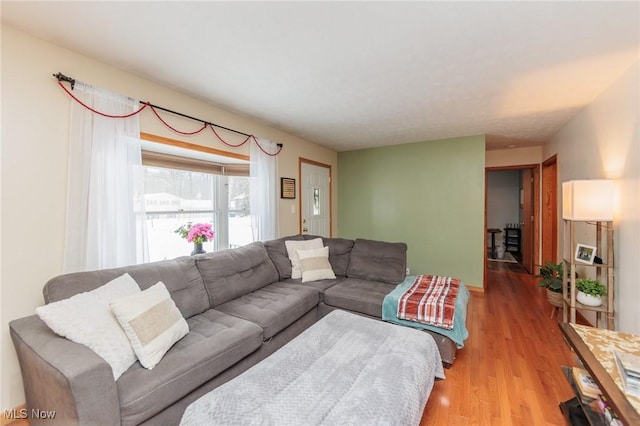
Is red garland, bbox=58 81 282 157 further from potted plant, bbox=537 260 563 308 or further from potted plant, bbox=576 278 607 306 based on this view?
potted plant, bbox=537 260 563 308

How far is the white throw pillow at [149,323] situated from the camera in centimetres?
149

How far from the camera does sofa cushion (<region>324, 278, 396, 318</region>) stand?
253 cm

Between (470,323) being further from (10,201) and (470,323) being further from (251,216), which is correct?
(10,201)

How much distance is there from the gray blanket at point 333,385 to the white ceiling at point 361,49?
199 cm

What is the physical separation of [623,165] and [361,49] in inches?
95.9

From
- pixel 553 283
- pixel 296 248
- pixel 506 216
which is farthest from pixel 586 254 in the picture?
pixel 506 216

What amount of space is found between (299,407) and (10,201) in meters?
2.12

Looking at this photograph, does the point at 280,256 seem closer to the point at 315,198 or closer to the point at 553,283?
the point at 315,198

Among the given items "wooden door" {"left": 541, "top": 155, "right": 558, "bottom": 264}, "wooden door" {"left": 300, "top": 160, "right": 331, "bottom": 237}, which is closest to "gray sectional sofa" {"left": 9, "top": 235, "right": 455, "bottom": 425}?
"wooden door" {"left": 300, "top": 160, "right": 331, "bottom": 237}

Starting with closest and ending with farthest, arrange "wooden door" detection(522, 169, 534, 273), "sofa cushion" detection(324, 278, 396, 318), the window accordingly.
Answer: "sofa cushion" detection(324, 278, 396, 318) → the window → "wooden door" detection(522, 169, 534, 273)

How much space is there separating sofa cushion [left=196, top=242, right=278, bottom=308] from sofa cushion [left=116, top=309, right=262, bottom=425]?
0.32m

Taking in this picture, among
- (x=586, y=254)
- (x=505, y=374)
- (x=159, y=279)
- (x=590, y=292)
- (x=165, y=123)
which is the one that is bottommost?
(x=505, y=374)

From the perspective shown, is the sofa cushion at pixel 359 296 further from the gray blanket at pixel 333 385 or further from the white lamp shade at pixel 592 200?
the white lamp shade at pixel 592 200

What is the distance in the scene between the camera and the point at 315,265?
10.3 feet
